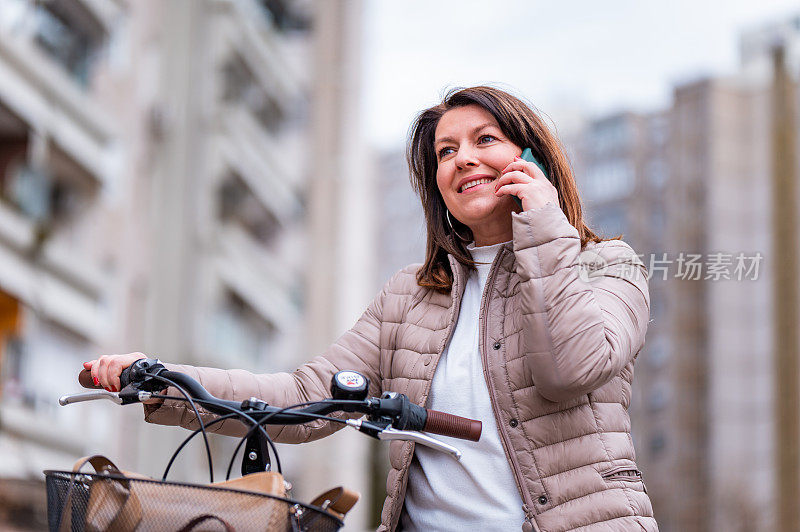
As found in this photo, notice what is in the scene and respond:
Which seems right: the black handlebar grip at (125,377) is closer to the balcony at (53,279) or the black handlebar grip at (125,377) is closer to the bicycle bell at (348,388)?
the bicycle bell at (348,388)

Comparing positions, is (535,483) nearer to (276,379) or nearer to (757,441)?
(276,379)

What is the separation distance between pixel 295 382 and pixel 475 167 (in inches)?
25.1

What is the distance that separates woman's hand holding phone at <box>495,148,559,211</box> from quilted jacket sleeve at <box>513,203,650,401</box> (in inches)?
1.2

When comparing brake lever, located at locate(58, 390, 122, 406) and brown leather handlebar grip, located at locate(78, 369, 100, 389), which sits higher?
brown leather handlebar grip, located at locate(78, 369, 100, 389)

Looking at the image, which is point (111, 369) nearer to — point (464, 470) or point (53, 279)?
point (464, 470)

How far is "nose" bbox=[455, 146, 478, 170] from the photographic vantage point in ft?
7.32

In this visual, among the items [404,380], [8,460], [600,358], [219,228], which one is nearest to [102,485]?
[404,380]

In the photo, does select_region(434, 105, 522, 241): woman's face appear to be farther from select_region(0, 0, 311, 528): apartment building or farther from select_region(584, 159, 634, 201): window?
select_region(584, 159, 634, 201): window

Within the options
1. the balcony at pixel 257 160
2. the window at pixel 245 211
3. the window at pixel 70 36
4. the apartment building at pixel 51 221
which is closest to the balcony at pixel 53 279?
the apartment building at pixel 51 221

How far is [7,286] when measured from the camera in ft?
31.3

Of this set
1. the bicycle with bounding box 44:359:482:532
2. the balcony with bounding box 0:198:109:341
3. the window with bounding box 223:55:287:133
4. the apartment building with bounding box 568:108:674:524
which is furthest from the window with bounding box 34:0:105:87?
the apartment building with bounding box 568:108:674:524

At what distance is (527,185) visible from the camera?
2.06 m

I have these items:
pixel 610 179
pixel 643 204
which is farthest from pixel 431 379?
pixel 610 179

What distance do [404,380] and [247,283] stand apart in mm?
16365
